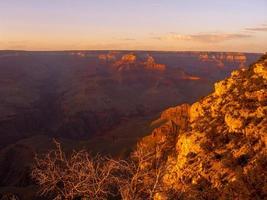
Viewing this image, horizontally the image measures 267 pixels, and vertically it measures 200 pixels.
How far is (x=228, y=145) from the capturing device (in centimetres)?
4278

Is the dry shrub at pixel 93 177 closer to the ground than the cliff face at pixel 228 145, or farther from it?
farther from it

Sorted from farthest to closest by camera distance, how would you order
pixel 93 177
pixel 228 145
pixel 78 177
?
pixel 228 145 → pixel 78 177 → pixel 93 177

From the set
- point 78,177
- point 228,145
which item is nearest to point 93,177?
point 78,177

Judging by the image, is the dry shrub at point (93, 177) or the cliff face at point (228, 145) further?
the cliff face at point (228, 145)

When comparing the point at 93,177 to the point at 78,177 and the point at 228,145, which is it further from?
the point at 228,145

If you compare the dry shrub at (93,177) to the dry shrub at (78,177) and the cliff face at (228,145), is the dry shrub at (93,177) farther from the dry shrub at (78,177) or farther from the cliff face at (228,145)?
the cliff face at (228,145)

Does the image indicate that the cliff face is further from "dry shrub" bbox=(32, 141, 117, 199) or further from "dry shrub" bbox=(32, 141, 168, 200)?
"dry shrub" bbox=(32, 141, 117, 199)

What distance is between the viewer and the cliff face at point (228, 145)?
34.4m

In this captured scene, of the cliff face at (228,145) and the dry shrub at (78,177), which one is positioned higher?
the dry shrub at (78,177)

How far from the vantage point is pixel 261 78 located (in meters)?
48.6

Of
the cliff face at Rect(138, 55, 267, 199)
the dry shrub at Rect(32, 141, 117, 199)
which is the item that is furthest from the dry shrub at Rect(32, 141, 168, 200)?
the cliff face at Rect(138, 55, 267, 199)

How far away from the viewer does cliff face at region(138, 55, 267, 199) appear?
3438 cm

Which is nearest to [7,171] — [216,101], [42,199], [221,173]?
[42,199]

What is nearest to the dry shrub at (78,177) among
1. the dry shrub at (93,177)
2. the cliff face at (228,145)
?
the dry shrub at (93,177)
